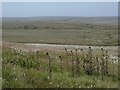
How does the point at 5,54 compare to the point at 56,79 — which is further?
the point at 5,54

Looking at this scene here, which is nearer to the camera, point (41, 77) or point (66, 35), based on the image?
point (41, 77)

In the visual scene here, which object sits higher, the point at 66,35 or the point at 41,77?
the point at 66,35

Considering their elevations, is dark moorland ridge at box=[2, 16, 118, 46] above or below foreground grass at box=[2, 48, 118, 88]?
above

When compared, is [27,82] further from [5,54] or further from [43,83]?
[5,54]

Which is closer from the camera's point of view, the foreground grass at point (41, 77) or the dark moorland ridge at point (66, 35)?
the foreground grass at point (41, 77)

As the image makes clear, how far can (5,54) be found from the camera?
17.0m

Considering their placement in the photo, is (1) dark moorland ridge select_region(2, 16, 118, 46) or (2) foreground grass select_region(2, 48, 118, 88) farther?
(1) dark moorland ridge select_region(2, 16, 118, 46)

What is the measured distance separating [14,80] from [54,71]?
3486 mm

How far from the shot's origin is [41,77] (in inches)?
530

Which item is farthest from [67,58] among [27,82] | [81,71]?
[27,82]

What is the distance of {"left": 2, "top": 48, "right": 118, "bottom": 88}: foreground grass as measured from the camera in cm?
1243

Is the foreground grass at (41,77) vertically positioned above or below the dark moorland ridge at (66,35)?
below

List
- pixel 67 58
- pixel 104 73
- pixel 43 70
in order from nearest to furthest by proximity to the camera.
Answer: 1. pixel 43 70
2. pixel 104 73
3. pixel 67 58

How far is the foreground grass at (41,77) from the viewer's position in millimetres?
12430
